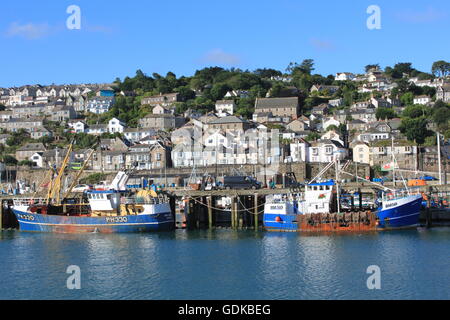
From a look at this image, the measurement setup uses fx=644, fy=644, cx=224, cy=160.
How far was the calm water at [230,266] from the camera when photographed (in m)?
29.4

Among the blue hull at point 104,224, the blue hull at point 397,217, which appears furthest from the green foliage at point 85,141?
the blue hull at point 397,217

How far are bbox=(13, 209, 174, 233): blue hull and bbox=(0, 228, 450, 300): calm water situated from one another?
7.09 ft

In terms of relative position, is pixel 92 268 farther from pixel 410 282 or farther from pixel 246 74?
pixel 246 74

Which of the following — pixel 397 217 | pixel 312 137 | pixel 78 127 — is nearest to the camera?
pixel 397 217

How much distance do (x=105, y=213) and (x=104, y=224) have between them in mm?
1319

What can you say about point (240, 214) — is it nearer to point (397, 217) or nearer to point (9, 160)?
point (397, 217)

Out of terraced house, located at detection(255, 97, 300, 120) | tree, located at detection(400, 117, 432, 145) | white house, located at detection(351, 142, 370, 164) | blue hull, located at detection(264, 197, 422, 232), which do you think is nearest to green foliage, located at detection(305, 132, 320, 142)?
white house, located at detection(351, 142, 370, 164)

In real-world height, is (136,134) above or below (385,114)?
below

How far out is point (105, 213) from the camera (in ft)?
169

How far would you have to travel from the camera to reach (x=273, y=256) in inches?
1473

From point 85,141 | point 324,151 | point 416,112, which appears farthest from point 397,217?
point 85,141

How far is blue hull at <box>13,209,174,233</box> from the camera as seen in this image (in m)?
49.8

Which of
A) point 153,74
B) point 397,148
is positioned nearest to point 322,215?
point 397,148

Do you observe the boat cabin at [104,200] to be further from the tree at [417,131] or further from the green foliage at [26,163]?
the tree at [417,131]
